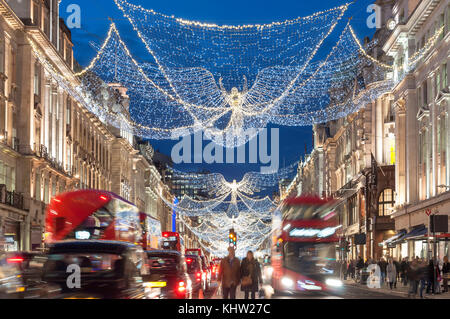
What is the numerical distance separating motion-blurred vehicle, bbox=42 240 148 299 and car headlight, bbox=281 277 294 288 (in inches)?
732

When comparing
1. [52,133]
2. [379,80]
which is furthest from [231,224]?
[52,133]

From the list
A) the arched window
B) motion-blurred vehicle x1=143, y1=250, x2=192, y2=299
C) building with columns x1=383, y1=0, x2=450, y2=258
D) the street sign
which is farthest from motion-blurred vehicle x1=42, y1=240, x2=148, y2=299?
the arched window

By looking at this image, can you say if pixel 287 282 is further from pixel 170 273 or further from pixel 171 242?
pixel 171 242

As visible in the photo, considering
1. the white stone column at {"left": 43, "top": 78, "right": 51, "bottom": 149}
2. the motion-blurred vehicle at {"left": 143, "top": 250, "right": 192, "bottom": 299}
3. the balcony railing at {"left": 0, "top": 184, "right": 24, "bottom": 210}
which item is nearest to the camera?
the motion-blurred vehicle at {"left": 143, "top": 250, "right": 192, "bottom": 299}

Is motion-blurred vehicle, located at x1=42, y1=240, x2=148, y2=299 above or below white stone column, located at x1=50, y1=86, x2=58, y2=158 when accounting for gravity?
below

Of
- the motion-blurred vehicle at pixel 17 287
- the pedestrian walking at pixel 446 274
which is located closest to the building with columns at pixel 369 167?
the pedestrian walking at pixel 446 274

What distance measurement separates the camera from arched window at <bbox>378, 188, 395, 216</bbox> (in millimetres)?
70769

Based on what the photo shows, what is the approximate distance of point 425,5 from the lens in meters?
51.3

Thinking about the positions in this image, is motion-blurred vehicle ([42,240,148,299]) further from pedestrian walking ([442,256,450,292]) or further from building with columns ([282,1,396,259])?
building with columns ([282,1,396,259])

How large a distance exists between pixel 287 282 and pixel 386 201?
39989mm

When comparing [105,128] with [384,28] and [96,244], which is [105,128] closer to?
[384,28]

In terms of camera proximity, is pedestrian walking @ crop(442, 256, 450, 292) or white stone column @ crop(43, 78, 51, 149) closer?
pedestrian walking @ crop(442, 256, 450, 292)

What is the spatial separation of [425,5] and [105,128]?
147ft
